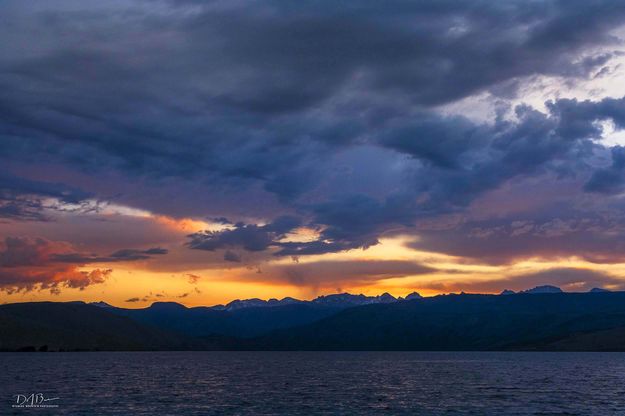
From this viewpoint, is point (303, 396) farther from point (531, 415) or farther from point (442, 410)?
point (531, 415)

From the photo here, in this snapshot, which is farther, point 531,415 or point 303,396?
point 303,396

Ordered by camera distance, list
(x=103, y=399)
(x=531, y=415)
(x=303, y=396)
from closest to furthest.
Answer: (x=531, y=415)
(x=103, y=399)
(x=303, y=396)

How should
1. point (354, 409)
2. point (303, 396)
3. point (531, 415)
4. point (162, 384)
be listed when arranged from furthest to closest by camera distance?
point (162, 384), point (303, 396), point (354, 409), point (531, 415)

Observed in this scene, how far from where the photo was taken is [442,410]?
91.2 meters

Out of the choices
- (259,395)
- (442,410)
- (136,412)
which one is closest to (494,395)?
(442,410)

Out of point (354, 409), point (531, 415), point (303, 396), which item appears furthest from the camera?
point (303, 396)

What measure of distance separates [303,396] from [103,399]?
1241 inches

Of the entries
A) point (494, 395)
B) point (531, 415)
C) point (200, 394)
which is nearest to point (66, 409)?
point (200, 394)

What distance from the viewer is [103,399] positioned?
105000 mm

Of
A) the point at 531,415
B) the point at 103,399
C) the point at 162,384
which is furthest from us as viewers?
the point at 162,384

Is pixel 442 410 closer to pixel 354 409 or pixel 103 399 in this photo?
pixel 354 409

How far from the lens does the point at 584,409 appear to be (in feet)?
310

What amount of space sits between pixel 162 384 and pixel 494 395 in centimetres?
6833

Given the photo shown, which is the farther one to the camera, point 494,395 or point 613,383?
point 613,383
